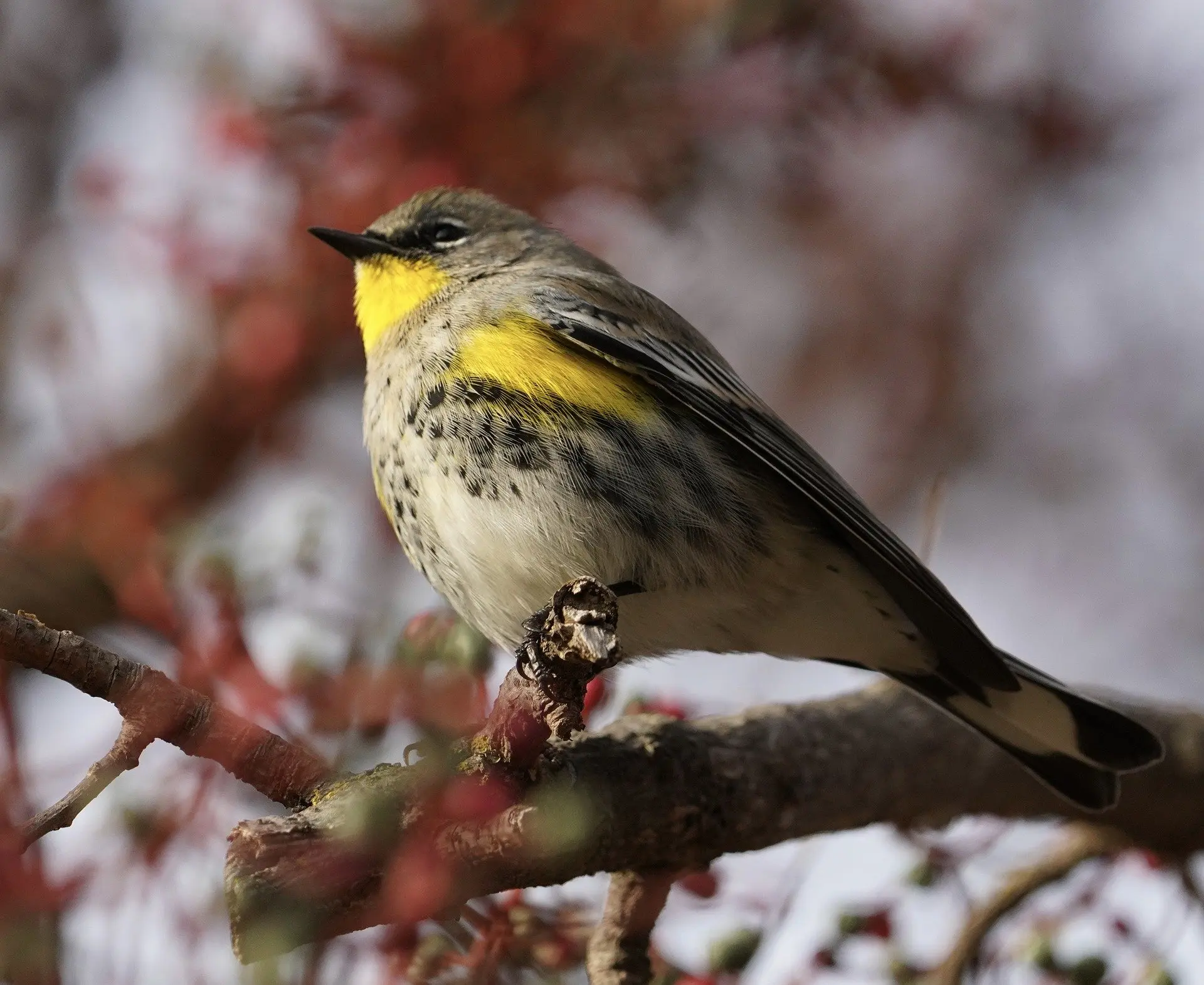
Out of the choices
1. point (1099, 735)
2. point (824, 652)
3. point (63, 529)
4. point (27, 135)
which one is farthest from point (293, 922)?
point (27, 135)

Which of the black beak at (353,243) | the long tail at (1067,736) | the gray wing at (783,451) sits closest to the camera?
the gray wing at (783,451)

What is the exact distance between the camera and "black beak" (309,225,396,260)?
13.9 feet

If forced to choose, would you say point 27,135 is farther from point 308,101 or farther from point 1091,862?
point 1091,862

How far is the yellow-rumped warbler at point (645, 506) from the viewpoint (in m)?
3.50

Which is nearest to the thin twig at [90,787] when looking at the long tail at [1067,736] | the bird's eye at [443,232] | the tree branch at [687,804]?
the tree branch at [687,804]

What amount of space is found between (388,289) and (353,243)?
0.20 meters

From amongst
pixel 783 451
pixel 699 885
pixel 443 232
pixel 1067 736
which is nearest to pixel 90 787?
pixel 699 885

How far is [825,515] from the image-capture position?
12.9ft

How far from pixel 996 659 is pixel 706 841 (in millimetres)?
1237

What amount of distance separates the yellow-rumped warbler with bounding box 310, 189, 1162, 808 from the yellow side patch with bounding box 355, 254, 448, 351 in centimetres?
2

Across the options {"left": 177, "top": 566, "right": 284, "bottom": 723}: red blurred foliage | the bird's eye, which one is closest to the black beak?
the bird's eye

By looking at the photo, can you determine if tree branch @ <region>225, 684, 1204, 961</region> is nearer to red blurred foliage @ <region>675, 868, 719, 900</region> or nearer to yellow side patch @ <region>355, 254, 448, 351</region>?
red blurred foliage @ <region>675, 868, 719, 900</region>

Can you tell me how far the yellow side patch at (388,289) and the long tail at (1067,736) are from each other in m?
2.24

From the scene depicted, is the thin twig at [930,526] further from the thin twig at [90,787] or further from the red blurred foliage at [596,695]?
the thin twig at [90,787]
